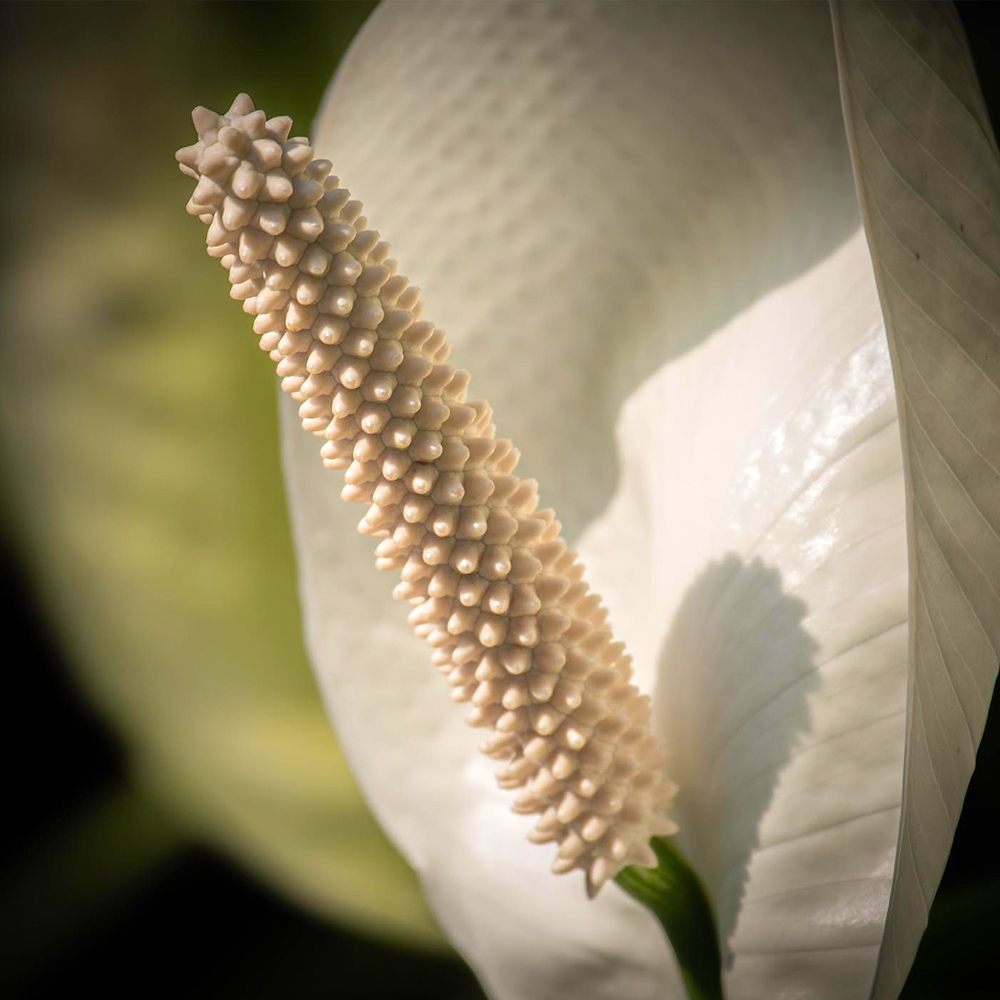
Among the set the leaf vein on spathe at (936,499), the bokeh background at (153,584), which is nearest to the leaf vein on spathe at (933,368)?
the leaf vein on spathe at (936,499)

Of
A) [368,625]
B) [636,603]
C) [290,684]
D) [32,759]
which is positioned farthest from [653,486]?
[32,759]

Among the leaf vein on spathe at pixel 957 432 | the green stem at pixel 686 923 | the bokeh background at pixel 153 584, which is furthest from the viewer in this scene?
the bokeh background at pixel 153 584

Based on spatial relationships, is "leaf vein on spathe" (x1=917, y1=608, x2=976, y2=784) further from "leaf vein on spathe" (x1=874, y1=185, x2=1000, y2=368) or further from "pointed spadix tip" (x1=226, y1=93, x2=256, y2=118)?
"pointed spadix tip" (x1=226, y1=93, x2=256, y2=118)

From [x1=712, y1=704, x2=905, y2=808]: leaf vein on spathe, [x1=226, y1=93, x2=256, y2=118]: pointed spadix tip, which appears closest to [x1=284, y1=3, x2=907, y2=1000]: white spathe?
[x1=712, y1=704, x2=905, y2=808]: leaf vein on spathe

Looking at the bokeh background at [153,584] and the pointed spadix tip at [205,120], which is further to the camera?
the bokeh background at [153,584]

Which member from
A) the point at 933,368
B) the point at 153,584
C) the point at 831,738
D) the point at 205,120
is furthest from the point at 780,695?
the point at 153,584

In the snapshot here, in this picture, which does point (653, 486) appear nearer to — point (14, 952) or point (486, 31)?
point (486, 31)

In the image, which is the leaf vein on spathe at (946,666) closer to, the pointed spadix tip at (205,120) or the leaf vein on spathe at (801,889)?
the leaf vein on spathe at (801,889)

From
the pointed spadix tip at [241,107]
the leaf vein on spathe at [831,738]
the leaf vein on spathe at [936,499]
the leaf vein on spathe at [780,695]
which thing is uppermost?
the pointed spadix tip at [241,107]
